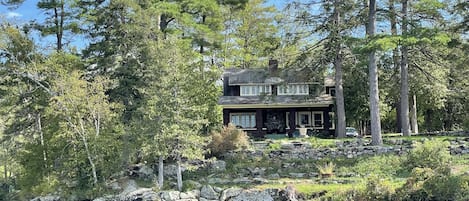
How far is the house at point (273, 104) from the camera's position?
28266 millimetres

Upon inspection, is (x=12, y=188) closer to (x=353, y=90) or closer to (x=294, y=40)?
(x=294, y=40)

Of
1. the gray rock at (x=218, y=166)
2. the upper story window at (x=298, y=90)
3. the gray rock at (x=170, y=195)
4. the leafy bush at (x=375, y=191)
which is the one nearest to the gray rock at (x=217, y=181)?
the gray rock at (x=218, y=166)

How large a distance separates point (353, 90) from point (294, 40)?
24.8 feet

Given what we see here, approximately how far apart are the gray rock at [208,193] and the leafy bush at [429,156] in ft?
23.9

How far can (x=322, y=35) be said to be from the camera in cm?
2502

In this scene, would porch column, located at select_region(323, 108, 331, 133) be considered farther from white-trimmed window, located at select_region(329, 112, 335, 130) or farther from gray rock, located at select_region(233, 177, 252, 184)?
gray rock, located at select_region(233, 177, 252, 184)

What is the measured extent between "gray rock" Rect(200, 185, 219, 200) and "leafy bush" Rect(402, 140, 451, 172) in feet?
23.9

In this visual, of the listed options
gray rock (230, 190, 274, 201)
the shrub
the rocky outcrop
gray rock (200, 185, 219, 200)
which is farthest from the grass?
gray rock (200, 185, 219, 200)

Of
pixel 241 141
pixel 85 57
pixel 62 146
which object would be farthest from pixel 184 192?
pixel 85 57

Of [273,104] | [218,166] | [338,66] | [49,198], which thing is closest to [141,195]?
[218,166]

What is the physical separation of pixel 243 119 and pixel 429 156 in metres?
15.1

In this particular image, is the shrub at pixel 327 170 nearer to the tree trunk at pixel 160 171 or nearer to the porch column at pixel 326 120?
the tree trunk at pixel 160 171

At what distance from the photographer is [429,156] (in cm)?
1650

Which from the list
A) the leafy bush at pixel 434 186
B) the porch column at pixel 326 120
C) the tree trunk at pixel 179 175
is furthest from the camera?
the porch column at pixel 326 120
